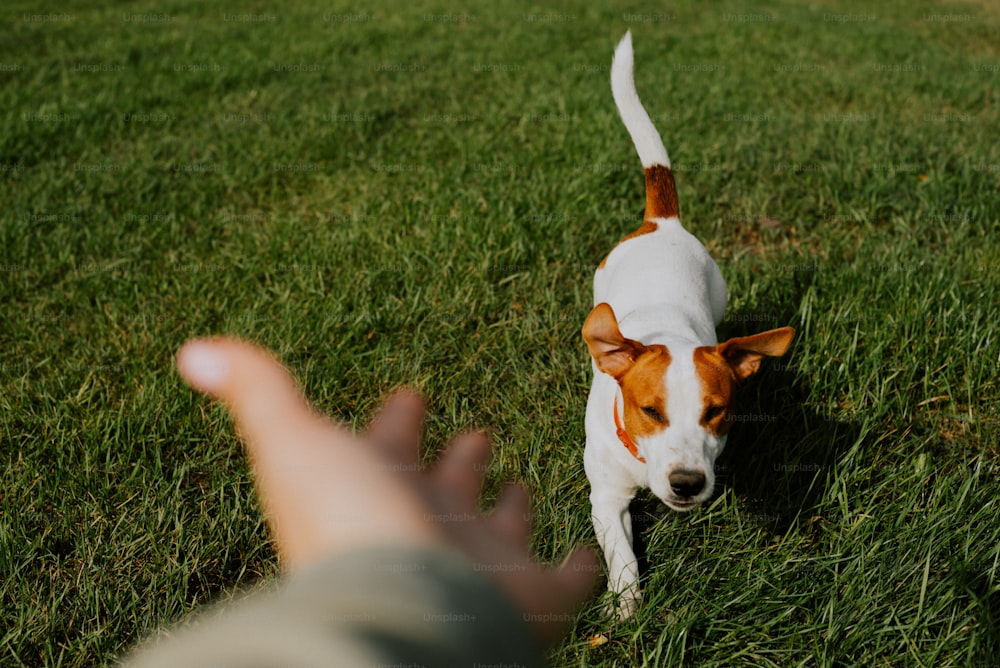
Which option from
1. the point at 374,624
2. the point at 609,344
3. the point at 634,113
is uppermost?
the point at 374,624

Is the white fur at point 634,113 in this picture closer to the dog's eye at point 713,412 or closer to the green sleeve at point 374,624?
the dog's eye at point 713,412

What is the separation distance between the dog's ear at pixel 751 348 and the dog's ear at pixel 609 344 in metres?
0.28

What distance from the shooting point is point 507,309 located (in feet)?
11.6

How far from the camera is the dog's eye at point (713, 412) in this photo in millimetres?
2131

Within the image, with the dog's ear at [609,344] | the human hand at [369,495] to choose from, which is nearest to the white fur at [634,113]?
Answer: the dog's ear at [609,344]

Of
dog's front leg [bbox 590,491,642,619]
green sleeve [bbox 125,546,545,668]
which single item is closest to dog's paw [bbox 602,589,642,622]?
dog's front leg [bbox 590,491,642,619]

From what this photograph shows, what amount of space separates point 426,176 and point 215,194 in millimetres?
1420

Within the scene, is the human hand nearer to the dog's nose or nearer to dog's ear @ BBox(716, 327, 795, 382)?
the dog's nose

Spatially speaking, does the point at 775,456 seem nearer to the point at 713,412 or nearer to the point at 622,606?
the point at 713,412

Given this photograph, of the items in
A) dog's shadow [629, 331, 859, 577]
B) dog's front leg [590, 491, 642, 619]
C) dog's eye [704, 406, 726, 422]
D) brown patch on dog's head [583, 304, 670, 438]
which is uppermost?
brown patch on dog's head [583, 304, 670, 438]

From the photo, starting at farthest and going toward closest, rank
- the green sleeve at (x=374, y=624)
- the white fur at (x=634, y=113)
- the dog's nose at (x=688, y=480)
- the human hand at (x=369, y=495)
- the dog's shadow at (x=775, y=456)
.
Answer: the white fur at (x=634, y=113) < the dog's shadow at (x=775, y=456) < the dog's nose at (x=688, y=480) < the human hand at (x=369, y=495) < the green sleeve at (x=374, y=624)

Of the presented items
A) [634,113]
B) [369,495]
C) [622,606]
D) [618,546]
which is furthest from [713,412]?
[634,113]

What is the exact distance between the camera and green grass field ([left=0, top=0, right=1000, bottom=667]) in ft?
7.16

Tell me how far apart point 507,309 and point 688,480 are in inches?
66.3
